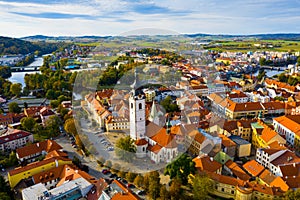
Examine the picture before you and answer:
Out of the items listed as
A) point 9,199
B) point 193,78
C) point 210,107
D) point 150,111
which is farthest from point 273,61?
point 9,199

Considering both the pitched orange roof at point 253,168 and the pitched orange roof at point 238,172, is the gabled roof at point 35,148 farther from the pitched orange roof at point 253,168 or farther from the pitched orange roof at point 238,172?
the pitched orange roof at point 253,168

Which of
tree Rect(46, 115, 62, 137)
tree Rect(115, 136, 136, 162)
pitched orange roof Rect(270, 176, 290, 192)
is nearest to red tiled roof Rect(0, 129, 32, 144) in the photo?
tree Rect(46, 115, 62, 137)

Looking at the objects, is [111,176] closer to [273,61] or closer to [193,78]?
[193,78]

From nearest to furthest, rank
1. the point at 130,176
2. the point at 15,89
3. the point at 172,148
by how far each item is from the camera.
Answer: the point at 130,176 → the point at 172,148 → the point at 15,89

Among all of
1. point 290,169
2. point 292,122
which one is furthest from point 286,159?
point 292,122

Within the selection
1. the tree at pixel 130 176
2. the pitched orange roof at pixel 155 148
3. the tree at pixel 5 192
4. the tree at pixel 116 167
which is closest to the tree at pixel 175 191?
the tree at pixel 130 176

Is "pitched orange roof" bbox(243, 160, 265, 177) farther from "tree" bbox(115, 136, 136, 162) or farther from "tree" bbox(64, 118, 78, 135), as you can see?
"tree" bbox(64, 118, 78, 135)

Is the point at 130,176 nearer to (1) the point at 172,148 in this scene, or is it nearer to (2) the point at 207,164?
(1) the point at 172,148
